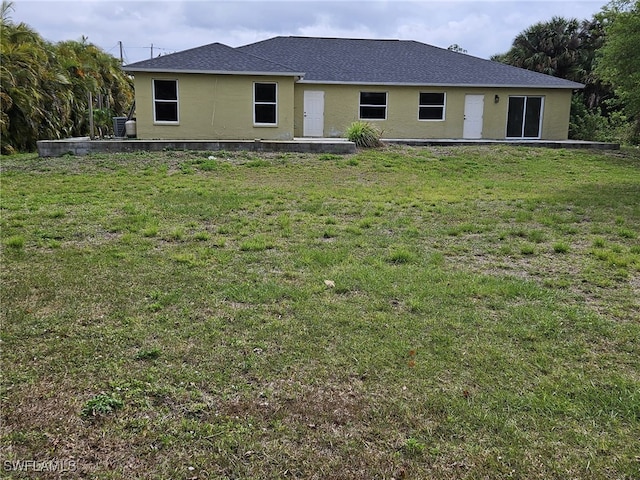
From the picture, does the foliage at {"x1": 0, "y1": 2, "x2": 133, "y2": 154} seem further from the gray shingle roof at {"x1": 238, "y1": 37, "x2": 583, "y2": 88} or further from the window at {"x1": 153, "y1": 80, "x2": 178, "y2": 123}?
the gray shingle roof at {"x1": 238, "y1": 37, "x2": 583, "y2": 88}

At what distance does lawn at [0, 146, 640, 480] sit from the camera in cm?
246

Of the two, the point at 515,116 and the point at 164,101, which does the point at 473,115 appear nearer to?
the point at 515,116

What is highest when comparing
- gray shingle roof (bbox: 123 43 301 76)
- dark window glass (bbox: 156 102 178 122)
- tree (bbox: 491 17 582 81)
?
tree (bbox: 491 17 582 81)

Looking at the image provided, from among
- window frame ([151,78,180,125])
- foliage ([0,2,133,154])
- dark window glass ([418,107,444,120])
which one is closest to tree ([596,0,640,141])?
dark window glass ([418,107,444,120])

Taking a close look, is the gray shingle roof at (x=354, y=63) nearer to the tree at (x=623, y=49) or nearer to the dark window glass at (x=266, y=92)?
the dark window glass at (x=266, y=92)

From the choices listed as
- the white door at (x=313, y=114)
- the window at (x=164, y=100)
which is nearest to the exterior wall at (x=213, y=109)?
the window at (x=164, y=100)

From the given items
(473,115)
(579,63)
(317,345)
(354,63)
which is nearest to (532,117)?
(473,115)

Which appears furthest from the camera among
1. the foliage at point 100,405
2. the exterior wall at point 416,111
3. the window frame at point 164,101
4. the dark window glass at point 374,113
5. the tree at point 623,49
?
the dark window glass at point 374,113

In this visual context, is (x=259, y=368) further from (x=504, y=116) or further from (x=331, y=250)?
(x=504, y=116)

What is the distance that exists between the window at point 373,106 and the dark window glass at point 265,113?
4194mm

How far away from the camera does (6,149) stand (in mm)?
15805

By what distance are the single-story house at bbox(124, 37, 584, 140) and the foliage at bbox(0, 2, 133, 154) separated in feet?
11.5

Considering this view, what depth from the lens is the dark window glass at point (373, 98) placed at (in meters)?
19.6

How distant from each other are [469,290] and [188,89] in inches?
549
